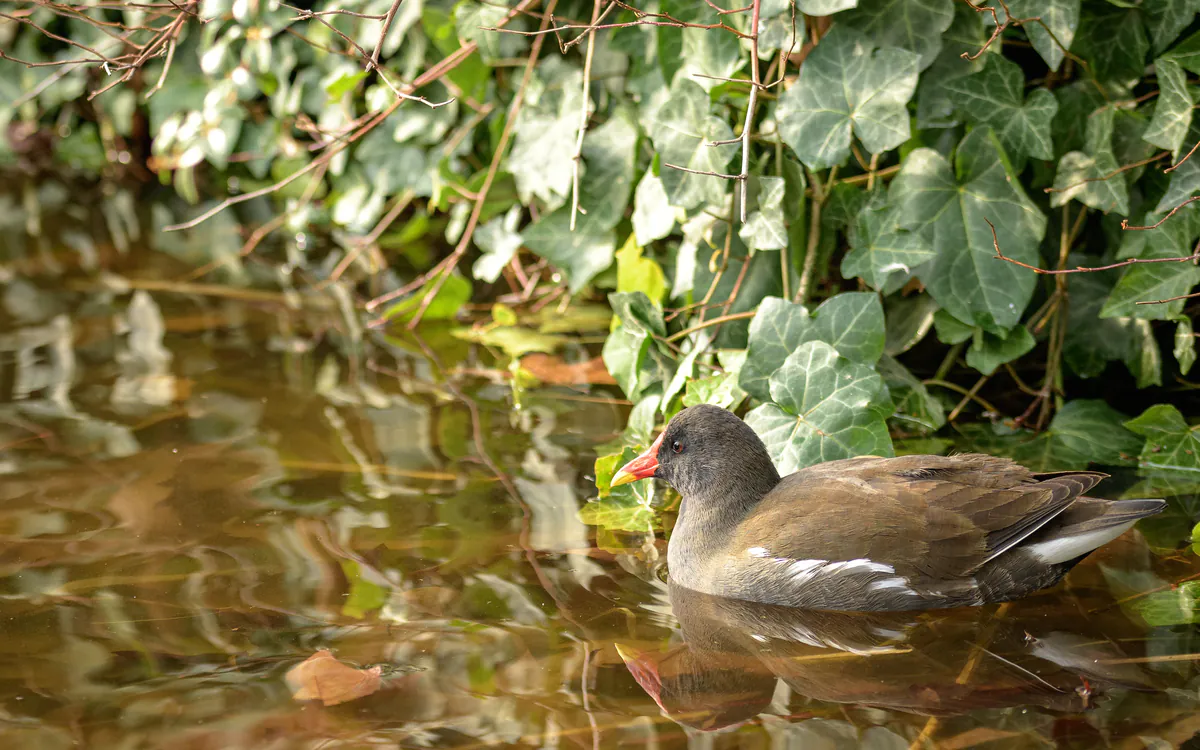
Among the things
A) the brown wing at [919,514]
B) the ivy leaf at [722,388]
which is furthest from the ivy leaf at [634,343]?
the brown wing at [919,514]

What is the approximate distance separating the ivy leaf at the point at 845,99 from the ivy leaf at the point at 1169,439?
1129mm

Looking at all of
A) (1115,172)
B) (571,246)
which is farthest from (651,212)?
(1115,172)

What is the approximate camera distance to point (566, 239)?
4574 mm

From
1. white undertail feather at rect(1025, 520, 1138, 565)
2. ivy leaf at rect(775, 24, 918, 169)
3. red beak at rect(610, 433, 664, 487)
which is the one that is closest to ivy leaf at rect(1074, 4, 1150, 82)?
ivy leaf at rect(775, 24, 918, 169)

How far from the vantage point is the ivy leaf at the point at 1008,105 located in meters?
3.59

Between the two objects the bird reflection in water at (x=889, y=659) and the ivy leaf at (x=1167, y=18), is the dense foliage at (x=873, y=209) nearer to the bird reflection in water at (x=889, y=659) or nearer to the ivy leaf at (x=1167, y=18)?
the ivy leaf at (x=1167, y=18)

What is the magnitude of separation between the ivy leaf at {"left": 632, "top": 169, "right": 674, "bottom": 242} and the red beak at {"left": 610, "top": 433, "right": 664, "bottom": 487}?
103 centimetres

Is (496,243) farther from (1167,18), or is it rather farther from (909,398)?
(1167,18)

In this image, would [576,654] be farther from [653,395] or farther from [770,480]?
[653,395]

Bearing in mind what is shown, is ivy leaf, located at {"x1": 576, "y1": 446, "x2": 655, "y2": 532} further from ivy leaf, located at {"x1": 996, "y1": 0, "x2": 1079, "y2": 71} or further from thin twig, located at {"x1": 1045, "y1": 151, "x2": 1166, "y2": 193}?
ivy leaf, located at {"x1": 996, "y1": 0, "x2": 1079, "y2": 71}

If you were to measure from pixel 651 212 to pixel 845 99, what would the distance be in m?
0.86

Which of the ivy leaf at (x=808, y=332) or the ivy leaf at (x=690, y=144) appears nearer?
the ivy leaf at (x=808, y=332)

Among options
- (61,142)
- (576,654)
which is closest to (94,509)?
(576,654)

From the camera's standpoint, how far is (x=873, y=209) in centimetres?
364
